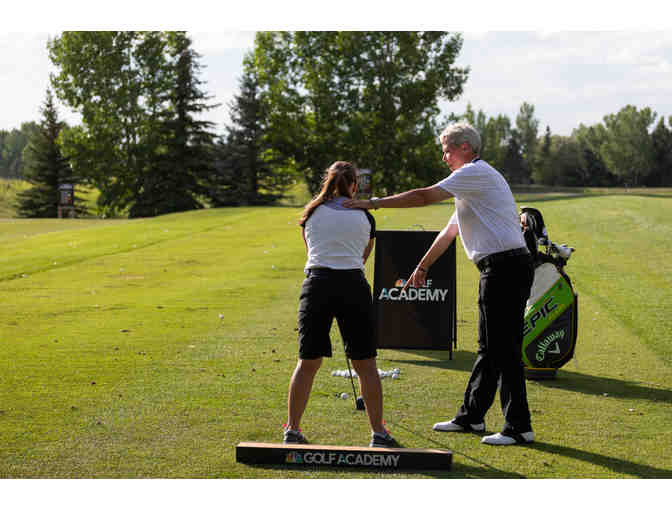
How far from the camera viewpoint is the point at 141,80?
2472 inches

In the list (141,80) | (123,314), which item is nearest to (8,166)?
(141,80)

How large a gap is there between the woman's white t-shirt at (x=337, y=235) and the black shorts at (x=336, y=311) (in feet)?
A: 0.23

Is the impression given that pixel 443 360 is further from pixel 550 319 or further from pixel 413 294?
pixel 550 319

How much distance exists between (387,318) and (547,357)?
1.89m

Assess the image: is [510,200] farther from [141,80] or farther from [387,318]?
[141,80]

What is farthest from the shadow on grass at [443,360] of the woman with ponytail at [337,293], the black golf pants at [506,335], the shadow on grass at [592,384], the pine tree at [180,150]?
the pine tree at [180,150]

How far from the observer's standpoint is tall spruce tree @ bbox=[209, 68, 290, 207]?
6744cm

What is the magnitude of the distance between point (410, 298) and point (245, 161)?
60.5 metres

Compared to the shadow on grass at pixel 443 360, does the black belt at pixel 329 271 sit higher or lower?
higher

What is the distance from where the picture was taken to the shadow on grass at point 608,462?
4930 mm

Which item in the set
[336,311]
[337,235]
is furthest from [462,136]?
[336,311]

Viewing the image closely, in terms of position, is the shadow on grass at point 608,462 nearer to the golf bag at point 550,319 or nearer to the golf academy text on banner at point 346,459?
the golf academy text on banner at point 346,459

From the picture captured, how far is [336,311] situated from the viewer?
17.4 ft

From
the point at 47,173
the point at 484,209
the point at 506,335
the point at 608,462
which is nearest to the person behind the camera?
the point at 608,462
